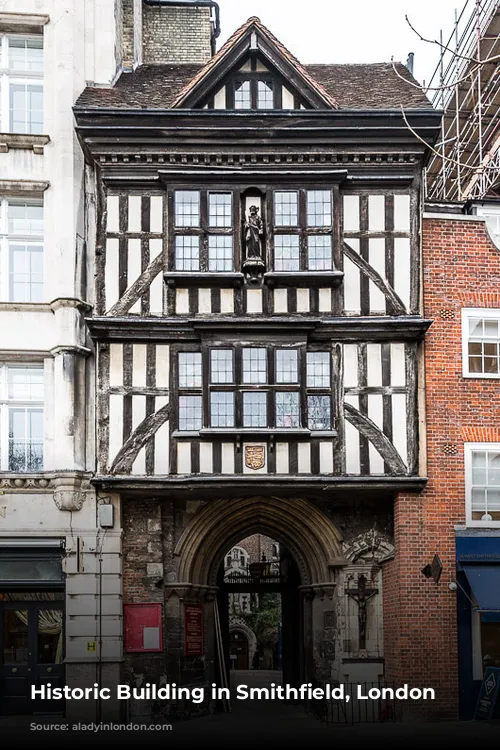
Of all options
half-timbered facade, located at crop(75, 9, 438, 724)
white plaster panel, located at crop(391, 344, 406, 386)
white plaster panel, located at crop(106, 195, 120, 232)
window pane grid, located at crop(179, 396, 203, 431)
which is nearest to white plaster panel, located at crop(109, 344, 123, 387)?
half-timbered facade, located at crop(75, 9, 438, 724)

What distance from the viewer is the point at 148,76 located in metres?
24.1

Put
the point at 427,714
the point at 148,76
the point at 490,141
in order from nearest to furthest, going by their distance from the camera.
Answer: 1. the point at 427,714
2. the point at 148,76
3. the point at 490,141

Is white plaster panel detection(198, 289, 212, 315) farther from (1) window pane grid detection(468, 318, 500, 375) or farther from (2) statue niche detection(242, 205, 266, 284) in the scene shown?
(1) window pane grid detection(468, 318, 500, 375)

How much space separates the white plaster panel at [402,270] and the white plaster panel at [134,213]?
15.7 feet

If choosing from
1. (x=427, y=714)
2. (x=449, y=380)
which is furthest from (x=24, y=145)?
(x=427, y=714)

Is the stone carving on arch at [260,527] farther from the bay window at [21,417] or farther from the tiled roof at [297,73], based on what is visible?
the tiled roof at [297,73]

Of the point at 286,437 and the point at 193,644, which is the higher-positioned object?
the point at 286,437

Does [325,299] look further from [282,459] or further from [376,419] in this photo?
[282,459]

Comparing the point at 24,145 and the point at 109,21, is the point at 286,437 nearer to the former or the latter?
the point at 24,145

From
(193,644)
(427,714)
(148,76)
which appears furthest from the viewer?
(148,76)

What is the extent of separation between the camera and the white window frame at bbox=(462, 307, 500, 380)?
21.6 metres

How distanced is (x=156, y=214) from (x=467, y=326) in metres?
6.12

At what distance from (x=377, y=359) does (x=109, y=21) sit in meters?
8.55

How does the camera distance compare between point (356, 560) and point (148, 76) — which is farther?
point (148, 76)
